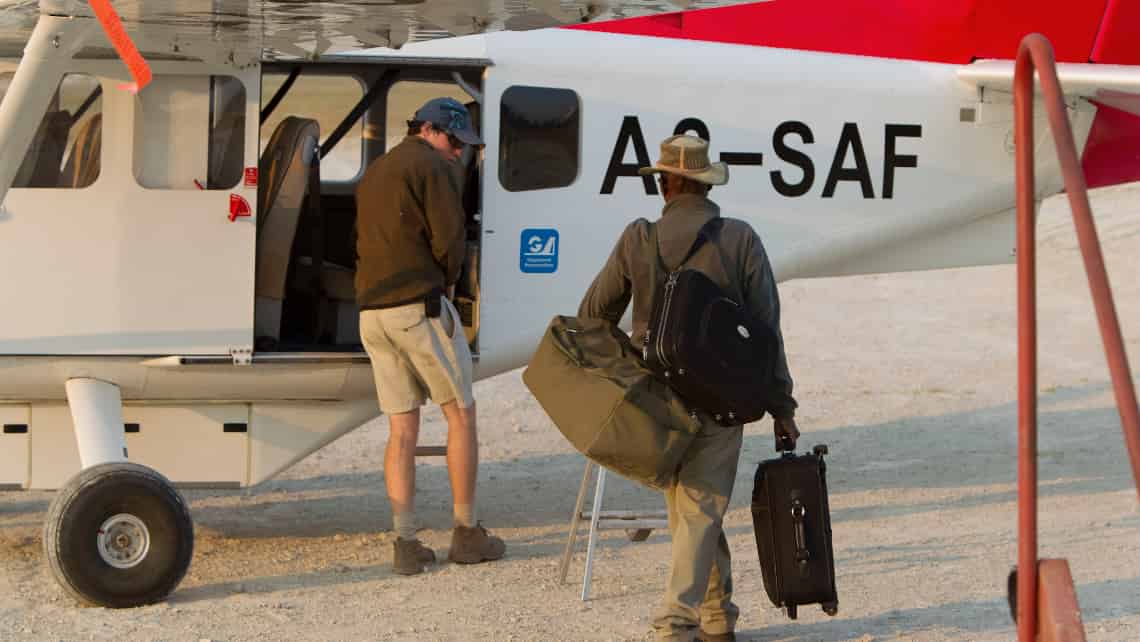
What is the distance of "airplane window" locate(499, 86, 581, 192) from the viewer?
7.39m

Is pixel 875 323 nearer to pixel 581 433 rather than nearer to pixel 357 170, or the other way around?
pixel 357 170

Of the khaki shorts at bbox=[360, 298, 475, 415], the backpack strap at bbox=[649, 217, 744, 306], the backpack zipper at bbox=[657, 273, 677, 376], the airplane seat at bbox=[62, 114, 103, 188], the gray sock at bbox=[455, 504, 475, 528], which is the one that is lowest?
the gray sock at bbox=[455, 504, 475, 528]

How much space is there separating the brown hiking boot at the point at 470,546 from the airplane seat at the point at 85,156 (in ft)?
7.50

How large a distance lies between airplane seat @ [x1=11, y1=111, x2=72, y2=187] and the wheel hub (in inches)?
62.9

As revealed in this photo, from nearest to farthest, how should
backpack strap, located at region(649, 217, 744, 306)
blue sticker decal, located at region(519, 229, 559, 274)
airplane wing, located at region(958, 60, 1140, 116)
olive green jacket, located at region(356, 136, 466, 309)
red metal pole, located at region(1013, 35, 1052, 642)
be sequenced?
red metal pole, located at region(1013, 35, 1052, 642)
backpack strap, located at region(649, 217, 744, 306)
olive green jacket, located at region(356, 136, 466, 309)
airplane wing, located at region(958, 60, 1140, 116)
blue sticker decal, located at region(519, 229, 559, 274)

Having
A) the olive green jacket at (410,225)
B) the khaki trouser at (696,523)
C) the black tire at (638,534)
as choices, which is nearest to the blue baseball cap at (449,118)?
the olive green jacket at (410,225)

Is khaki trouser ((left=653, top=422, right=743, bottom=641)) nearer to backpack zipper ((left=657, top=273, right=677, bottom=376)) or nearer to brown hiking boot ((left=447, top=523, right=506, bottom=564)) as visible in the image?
backpack zipper ((left=657, top=273, right=677, bottom=376))

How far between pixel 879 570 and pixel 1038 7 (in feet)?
10.8

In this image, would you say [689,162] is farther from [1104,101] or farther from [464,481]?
[1104,101]

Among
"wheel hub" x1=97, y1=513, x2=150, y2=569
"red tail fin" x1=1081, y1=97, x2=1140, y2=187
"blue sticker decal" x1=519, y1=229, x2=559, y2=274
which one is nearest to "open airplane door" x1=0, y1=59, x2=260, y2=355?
"wheel hub" x1=97, y1=513, x2=150, y2=569

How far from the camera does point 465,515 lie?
695cm

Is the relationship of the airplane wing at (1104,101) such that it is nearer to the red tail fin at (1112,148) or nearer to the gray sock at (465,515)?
the red tail fin at (1112,148)

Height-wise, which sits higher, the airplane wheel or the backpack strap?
the backpack strap

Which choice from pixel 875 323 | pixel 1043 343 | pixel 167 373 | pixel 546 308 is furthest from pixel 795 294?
pixel 167 373
